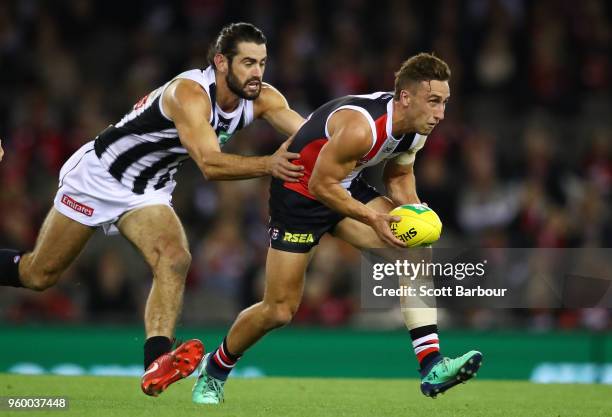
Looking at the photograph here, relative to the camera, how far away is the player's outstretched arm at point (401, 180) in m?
7.57

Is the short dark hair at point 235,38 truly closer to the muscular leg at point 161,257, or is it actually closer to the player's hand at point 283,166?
the player's hand at point 283,166

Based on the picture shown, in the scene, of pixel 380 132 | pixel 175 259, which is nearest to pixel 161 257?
pixel 175 259

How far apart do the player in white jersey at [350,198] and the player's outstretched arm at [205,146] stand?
25cm

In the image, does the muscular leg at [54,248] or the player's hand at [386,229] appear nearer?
the player's hand at [386,229]

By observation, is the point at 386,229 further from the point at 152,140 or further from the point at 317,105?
the point at 317,105

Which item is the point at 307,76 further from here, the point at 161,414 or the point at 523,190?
the point at 161,414

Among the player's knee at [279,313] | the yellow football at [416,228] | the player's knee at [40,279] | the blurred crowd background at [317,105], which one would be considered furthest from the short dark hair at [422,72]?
the blurred crowd background at [317,105]

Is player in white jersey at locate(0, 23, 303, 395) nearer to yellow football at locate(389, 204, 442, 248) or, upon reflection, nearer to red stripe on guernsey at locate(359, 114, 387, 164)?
red stripe on guernsey at locate(359, 114, 387, 164)

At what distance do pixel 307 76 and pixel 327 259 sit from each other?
10.1 ft

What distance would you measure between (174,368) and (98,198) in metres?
1.40

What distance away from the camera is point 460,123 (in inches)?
543

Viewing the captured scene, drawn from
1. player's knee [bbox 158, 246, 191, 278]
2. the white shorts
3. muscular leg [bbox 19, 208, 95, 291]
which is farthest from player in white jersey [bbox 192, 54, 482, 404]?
muscular leg [bbox 19, 208, 95, 291]

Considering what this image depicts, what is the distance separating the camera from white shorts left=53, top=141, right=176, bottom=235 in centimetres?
752

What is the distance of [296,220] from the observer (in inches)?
287
